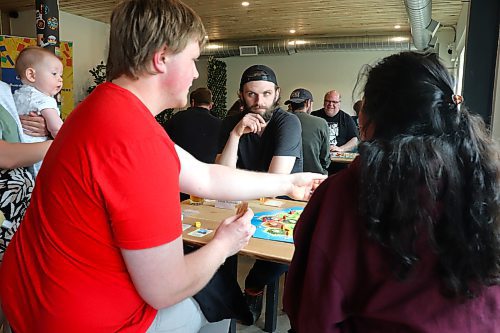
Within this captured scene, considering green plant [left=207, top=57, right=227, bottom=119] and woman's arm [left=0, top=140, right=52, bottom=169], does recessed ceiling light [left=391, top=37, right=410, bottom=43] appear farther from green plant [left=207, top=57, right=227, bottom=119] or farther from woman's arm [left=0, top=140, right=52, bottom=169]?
woman's arm [left=0, top=140, right=52, bottom=169]

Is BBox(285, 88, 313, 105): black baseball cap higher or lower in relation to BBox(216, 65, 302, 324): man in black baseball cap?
higher

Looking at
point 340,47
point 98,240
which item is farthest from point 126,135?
point 340,47

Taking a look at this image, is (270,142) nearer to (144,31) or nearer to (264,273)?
(264,273)

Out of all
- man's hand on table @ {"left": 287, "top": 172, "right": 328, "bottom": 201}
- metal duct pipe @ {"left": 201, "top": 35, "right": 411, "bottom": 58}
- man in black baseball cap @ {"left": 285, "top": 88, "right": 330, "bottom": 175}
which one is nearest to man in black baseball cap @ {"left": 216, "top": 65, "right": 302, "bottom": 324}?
man's hand on table @ {"left": 287, "top": 172, "right": 328, "bottom": 201}

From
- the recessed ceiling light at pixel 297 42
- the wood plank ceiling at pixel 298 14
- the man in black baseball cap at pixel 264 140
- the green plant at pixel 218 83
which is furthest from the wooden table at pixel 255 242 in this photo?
the green plant at pixel 218 83

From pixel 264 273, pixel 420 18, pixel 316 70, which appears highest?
pixel 420 18

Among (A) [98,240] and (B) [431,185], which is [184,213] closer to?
(A) [98,240]

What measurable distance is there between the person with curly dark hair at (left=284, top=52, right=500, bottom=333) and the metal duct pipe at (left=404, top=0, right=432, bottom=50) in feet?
15.7

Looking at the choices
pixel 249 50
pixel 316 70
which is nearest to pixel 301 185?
pixel 249 50

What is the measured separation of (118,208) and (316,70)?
32.4ft

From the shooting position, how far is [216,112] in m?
10.5

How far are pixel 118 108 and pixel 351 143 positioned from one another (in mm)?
→ 4496

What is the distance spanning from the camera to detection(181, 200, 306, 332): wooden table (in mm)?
1452

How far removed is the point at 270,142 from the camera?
2.37 meters
